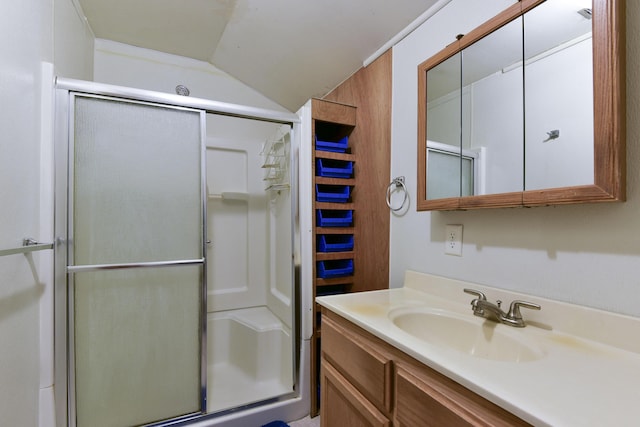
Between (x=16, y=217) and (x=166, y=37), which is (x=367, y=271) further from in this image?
(x=166, y=37)

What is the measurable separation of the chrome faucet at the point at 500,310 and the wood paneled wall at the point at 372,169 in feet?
2.14

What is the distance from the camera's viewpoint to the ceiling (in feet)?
4.99

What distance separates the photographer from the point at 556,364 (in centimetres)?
66

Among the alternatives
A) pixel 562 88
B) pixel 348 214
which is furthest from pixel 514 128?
pixel 348 214

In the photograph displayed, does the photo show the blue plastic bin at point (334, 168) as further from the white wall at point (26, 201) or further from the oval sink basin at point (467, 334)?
the white wall at point (26, 201)

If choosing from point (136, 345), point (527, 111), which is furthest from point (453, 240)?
point (136, 345)

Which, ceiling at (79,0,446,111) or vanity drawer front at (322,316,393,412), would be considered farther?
ceiling at (79,0,446,111)

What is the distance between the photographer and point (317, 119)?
1.74 metres

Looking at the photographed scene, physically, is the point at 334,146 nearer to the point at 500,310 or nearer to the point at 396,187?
the point at 396,187

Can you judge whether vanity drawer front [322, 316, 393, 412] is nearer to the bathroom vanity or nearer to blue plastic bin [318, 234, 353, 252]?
the bathroom vanity

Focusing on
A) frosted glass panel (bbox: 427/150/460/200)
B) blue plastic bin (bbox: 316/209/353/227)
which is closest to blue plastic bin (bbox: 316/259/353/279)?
blue plastic bin (bbox: 316/209/353/227)

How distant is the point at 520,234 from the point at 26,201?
6.09 feet

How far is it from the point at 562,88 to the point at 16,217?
6.20 ft

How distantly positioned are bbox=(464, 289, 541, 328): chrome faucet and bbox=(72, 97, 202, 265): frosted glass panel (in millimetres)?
1353
